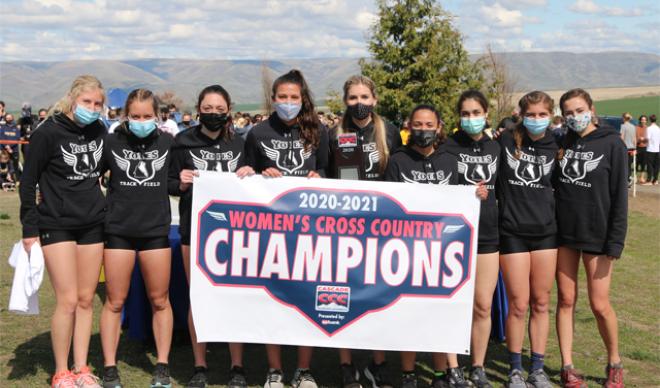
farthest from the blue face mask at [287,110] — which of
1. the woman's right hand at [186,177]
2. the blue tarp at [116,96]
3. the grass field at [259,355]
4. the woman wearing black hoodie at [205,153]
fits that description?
the blue tarp at [116,96]

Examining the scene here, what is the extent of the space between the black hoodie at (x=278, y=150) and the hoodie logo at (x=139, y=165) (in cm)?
64

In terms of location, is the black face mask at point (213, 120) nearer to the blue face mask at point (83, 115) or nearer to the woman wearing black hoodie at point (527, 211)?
the blue face mask at point (83, 115)

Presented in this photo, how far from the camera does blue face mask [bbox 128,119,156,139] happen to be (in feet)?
15.1

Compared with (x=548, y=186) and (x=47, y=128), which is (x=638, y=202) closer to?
(x=548, y=186)

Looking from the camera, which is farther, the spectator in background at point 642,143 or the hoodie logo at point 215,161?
the spectator in background at point 642,143

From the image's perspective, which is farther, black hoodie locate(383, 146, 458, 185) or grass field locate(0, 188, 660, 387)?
grass field locate(0, 188, 660, 387)

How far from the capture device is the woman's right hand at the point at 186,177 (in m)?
4.71

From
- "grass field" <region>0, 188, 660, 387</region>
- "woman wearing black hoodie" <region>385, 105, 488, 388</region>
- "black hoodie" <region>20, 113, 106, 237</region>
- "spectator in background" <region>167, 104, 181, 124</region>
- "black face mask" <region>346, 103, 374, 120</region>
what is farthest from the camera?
"spectator in background" <region>167, 104, 181, 124</region>

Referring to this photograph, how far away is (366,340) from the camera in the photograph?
481cm

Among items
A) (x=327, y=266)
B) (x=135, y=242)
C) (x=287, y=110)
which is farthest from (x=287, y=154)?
(x=135, y=242)

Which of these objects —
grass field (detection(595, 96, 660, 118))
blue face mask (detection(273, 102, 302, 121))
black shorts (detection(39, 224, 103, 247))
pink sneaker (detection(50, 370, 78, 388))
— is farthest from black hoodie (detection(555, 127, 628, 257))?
grass field (detection(595, 96, 660, 118))

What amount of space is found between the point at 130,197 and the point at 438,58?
2159 centimetres

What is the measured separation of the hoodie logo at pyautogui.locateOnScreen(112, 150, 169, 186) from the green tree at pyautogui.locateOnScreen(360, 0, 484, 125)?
20.2 m

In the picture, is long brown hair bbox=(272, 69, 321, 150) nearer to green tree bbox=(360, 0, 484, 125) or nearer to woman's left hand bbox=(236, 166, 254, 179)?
woman's left hand bbox=(236, 166, 254, 179)
